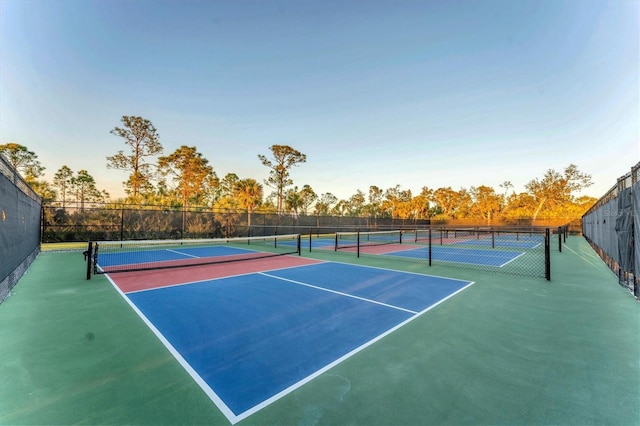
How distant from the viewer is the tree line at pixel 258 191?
29.2 meters

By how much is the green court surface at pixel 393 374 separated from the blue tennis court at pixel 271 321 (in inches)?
6.9

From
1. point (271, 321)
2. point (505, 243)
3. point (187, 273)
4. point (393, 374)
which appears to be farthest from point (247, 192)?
point (393, 374)

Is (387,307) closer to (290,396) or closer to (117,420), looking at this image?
(290,396)

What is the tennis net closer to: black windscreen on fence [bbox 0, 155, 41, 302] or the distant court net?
the distant court net

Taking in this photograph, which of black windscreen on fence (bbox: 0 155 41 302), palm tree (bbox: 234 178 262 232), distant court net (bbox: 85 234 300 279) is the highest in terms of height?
palm tree (bbox: 234 178 262 232)

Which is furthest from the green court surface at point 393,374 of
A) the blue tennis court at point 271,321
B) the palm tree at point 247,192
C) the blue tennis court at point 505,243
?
the palm tree at point 247,192

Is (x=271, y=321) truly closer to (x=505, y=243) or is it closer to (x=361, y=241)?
(x=361, y=241)

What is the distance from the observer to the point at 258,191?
3198 centimetres

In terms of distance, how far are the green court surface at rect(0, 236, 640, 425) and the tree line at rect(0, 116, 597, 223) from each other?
13868 millimetres

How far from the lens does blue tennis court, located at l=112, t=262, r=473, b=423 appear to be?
2545 mm

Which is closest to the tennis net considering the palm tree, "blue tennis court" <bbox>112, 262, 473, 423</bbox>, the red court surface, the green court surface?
the red court surface

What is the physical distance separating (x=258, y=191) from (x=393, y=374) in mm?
30809

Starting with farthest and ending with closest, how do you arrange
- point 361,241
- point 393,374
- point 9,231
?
point 361,241 → point 9,231 → point 393,374

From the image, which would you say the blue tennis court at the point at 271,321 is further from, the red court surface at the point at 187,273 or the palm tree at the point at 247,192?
the palm tree at the point at 247,192
